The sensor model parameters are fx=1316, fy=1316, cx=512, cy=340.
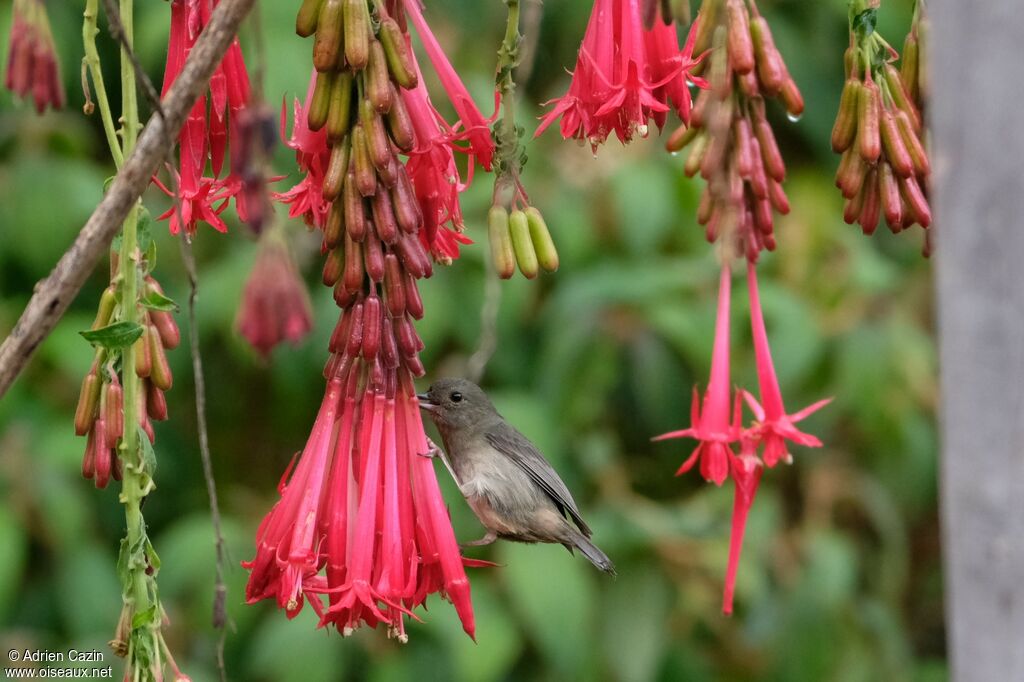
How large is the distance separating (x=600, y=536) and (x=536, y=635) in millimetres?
349

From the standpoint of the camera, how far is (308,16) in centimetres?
136

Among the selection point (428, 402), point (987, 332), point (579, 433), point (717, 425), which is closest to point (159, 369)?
point (717, 425)

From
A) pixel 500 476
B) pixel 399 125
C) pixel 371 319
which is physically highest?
pixel 399 125

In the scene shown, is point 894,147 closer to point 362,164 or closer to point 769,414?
point 769,414

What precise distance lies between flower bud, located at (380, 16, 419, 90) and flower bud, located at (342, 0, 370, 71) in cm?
3

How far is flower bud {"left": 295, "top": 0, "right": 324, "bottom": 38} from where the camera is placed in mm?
1354

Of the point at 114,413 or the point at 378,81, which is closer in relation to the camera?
the point at 378,81

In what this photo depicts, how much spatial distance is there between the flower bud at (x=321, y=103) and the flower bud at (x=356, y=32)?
1.7 inches

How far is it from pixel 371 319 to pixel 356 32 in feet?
1.00

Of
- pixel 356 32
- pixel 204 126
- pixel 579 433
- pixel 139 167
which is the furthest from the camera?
pixel 579 433

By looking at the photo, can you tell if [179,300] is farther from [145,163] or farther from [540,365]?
[145,163]

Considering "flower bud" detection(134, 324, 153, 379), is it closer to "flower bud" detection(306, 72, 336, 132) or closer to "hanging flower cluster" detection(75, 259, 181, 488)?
"hanging flower cluster" detection(75, 259, 181, 488)

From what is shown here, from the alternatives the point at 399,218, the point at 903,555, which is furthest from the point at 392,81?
the point at 903,555

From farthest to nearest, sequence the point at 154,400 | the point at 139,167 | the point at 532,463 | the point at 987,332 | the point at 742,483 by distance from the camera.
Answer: the point at 532,463, the point at 154,400, the point at 742,483, the point at 139,167, the point at 987,332
